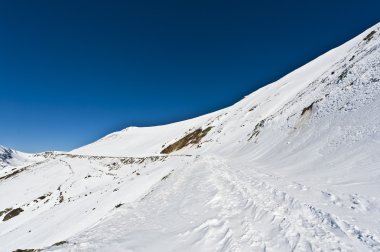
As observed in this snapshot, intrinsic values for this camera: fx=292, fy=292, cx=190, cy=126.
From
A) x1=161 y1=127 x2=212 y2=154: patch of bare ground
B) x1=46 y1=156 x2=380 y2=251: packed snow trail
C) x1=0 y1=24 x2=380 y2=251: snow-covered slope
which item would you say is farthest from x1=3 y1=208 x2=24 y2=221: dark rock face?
x1=161 y1=127 x2=212 y2=154: patch of bare ground

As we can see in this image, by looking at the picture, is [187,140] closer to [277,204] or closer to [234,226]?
[277,204]

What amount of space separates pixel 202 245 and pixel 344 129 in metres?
15.0

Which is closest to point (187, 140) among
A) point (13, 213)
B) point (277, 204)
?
point (13, 213)

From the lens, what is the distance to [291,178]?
51.0 feet

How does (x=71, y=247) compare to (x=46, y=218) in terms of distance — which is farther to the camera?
(x=46, y=218)

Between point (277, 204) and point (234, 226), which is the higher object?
point (234, 226)

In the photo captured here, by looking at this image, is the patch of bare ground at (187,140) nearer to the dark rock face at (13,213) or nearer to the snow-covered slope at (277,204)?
the snow-covered slope at (277,204)

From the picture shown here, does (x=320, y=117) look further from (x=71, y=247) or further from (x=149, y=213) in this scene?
(x=71, y=247)

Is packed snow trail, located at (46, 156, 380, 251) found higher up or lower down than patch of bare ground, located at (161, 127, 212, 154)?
lower down

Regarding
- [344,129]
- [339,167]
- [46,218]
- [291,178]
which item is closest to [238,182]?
[291,178]

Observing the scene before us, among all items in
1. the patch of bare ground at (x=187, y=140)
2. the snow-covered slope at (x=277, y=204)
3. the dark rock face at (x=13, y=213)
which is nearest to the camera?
the snow-covered slope at (x=277, y=204)

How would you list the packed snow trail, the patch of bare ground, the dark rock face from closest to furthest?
the packed snow trail, the dark rock face, the patch of bare ground

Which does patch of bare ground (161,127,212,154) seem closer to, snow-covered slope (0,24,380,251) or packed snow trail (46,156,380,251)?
snow-covered slope (0,24,380,251)

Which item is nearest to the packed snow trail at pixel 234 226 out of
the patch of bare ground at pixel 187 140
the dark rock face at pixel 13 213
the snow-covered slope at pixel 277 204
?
the snow-covered slope at pixel 277 204
